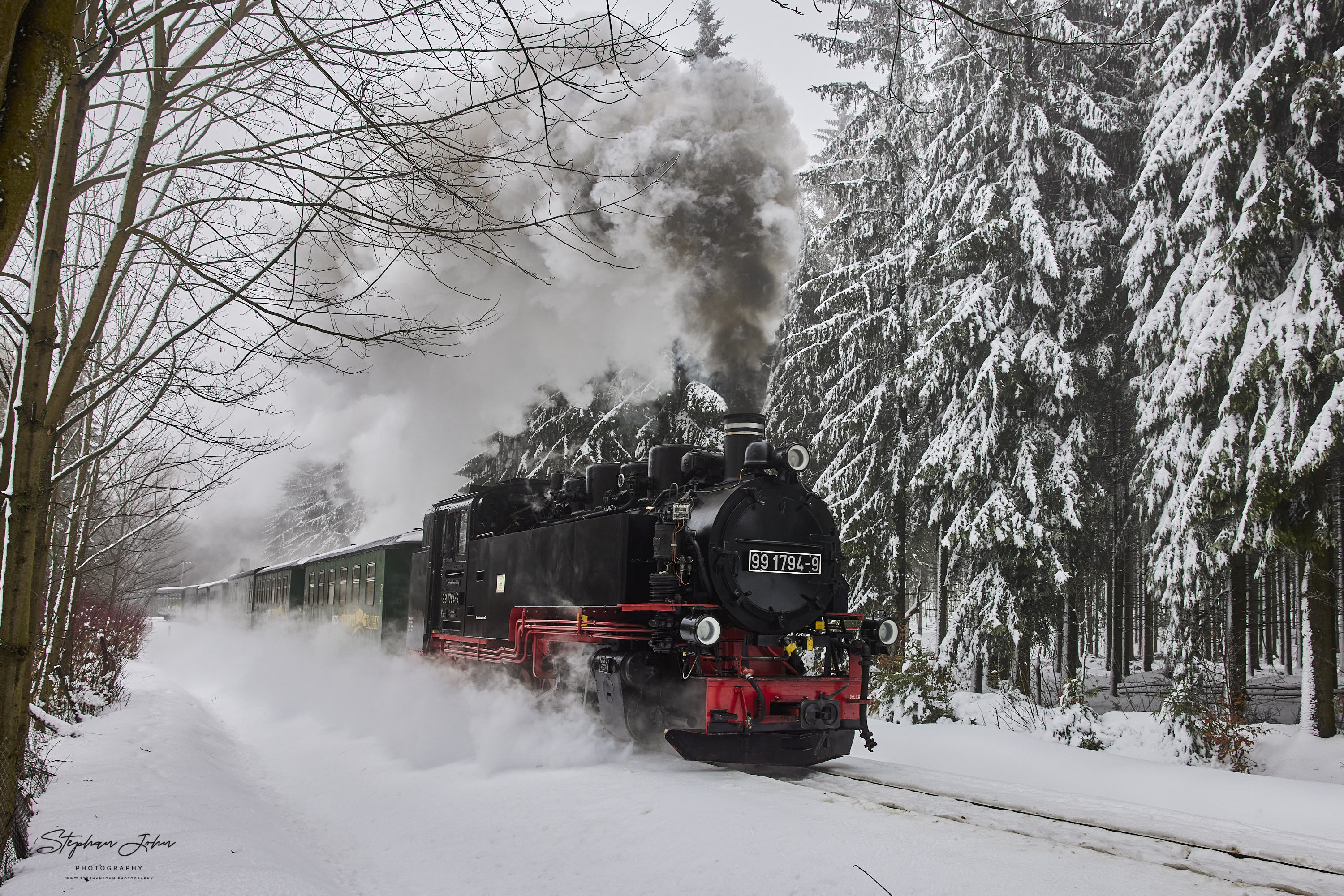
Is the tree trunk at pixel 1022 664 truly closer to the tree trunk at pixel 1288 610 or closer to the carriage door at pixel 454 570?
the tree trunk at pixel 1288 610

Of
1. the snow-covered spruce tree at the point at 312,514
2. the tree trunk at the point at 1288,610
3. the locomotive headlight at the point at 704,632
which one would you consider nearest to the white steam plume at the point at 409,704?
the locomotive headlight at the point at 704,632

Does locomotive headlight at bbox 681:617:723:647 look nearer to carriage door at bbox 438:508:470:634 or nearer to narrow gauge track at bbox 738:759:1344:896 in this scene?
narrow gauge track at bbox 738:759:1344:896

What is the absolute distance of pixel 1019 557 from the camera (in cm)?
1349

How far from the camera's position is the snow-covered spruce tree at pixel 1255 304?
33.7ft

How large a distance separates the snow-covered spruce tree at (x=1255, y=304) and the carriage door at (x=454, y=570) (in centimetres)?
956

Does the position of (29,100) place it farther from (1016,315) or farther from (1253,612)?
Answer: (1253,612)

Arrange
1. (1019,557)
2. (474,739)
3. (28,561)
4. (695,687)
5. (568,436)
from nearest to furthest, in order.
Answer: (28,561) → (695,687) → (474,739) → (1019,557) → (568,436)

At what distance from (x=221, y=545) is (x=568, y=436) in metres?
48.8

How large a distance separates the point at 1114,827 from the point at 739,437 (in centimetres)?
430

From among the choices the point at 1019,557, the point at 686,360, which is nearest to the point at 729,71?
the point at 686,360

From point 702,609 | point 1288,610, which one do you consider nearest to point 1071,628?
point 1288,610

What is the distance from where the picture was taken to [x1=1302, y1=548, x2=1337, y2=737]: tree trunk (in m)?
11.0

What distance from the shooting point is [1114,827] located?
18.4 ft

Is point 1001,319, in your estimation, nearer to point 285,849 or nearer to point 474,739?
point 474,739
